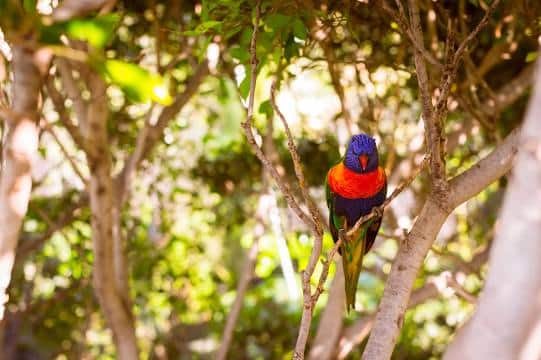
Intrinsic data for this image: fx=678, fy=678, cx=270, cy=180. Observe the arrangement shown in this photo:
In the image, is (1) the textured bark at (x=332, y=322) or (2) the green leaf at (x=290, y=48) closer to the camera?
(2) the green leaf at (x=290, y=48)

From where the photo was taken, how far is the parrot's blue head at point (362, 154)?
87.7 inches

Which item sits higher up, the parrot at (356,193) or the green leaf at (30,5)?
the parrot at (356,193)

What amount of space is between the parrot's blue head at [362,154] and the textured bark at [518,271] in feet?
4.48

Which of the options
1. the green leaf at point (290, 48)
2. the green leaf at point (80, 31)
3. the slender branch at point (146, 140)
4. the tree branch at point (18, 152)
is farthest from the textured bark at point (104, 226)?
the green leaf at point (80, 31)

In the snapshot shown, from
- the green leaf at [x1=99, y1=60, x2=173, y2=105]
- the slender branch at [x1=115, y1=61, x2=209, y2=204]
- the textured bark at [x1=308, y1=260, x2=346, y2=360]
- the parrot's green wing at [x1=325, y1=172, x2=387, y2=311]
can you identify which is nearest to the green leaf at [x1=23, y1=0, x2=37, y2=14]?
the green leaf at [x1=99, y1=60, x2=173, y2=105]

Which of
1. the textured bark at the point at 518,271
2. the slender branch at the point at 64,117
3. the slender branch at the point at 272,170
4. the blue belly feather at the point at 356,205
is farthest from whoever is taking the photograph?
the blue belly feather at the point at 356,205

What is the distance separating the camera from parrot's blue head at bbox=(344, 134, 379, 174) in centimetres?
223

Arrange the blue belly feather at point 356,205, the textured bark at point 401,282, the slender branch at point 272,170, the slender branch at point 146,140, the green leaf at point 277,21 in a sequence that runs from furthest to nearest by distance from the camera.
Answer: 1. the slender branch at point 146,140
2. the blue belly feather at point 356,205
3. the green leaf at point 277,21
4. the textured bark at point 401,282
5. the slender branch at point 272,170

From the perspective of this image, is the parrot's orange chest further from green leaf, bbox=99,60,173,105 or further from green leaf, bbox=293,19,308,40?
green leaf, bbox=99,60,173,105

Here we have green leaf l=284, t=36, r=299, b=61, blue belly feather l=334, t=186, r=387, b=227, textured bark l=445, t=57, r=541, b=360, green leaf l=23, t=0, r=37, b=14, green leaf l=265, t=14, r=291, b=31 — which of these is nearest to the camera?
textured bark l=445, t=57, r=541, b=360

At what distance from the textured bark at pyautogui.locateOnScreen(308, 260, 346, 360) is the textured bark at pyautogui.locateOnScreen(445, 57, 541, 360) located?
6.39ft

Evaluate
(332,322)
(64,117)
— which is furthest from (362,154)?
(64,117)

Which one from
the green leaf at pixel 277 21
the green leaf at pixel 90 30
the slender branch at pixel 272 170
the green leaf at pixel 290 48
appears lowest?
the green leaf at pixel 90 30

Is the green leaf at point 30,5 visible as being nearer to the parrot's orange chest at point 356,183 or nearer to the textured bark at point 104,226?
the textured bark at point 104,226
